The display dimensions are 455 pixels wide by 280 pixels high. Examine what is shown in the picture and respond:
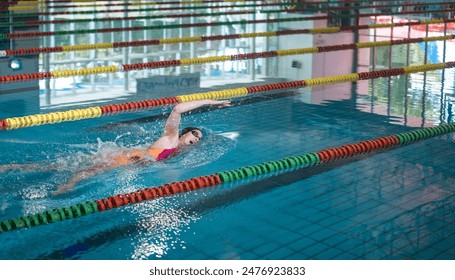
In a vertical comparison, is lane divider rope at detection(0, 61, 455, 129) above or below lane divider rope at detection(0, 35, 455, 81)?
below

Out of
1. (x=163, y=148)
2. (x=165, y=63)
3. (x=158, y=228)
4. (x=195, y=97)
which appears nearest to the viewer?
(x=158, y=228)

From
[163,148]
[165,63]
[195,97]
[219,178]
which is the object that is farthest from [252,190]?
[165,63]

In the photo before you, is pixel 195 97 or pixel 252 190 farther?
pixel 195 97

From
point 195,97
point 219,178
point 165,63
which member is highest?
point 165,63

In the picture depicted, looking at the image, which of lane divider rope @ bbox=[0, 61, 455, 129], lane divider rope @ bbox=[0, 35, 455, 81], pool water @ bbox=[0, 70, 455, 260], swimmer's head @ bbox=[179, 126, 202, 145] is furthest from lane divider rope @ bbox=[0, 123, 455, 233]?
lane divider rope @ bbox=[0, 35, 455, 81]

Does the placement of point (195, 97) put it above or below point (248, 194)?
above

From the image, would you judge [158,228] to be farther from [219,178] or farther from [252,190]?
[252,190]

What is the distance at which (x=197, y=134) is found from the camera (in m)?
4.90

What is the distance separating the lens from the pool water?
3.31 meters

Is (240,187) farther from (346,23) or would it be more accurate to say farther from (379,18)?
(379,18)

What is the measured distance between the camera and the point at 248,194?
4023 mm

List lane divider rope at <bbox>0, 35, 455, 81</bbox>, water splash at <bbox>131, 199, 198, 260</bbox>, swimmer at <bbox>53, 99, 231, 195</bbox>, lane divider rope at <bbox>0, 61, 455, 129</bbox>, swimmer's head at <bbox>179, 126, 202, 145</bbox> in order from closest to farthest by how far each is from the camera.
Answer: water splash at <bbox>131, 199, 198, 260</bbox> → swimmer at <bbox>53, 99, 231, 195</bbox> → swimmer's head at <bbox>179, 126, 202, 145</bbox> → lane divider rope at <bbox>0, 61, 455, 129</bbox> → lane divider rope at <bbox>0, 35, 455, 81</bbox>

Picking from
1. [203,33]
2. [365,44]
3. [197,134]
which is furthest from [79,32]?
[197,134]

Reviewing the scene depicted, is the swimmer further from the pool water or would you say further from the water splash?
the water splash
